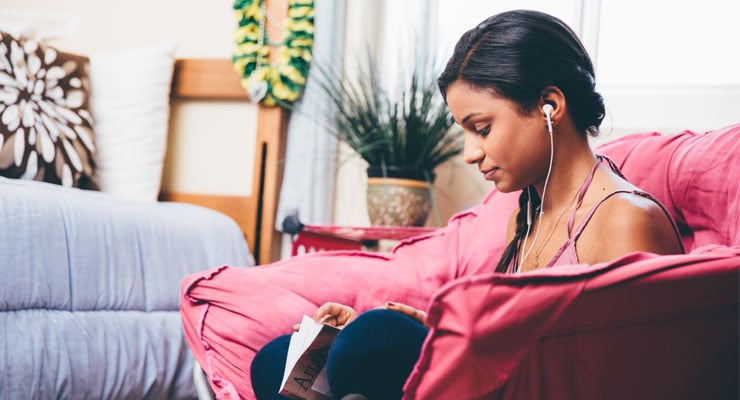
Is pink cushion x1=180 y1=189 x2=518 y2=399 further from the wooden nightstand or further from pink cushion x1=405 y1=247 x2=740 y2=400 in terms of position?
pink cushion x1=405 y1=247 x2=740 y2=400

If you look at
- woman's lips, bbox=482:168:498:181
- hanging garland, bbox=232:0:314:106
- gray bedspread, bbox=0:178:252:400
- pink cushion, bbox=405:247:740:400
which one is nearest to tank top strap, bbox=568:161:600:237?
woman's lips, bbox=482:168:498:181

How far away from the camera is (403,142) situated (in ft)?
6.24

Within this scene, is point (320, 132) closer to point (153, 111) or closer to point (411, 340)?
point (153, 111)

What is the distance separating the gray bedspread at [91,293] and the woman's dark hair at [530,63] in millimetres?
992

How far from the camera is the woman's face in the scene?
1.06m

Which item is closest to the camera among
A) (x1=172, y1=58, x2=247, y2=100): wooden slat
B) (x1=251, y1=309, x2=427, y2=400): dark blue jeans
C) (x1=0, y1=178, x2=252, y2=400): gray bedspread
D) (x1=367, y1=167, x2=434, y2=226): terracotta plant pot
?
(x1=251, y1=309, x2=427, y2=400): dark blue jeans

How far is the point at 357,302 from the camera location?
1349 mm

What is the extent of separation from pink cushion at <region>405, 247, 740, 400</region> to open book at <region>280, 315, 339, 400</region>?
229 millimetres

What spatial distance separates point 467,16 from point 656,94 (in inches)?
23.5

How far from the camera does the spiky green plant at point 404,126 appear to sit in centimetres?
189

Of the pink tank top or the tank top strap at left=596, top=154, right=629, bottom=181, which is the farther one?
the tank top strap at left=596, top=154, right=629, bottom=181

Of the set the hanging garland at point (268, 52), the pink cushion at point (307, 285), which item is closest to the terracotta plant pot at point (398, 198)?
the pink cushion at point (307, 285)

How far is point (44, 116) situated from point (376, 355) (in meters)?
1.51

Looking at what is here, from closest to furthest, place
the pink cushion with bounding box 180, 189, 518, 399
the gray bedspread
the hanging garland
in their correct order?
the pink cushion with bounding box 180, 189, 518, 399, the gray bedspread, the hanging garland
